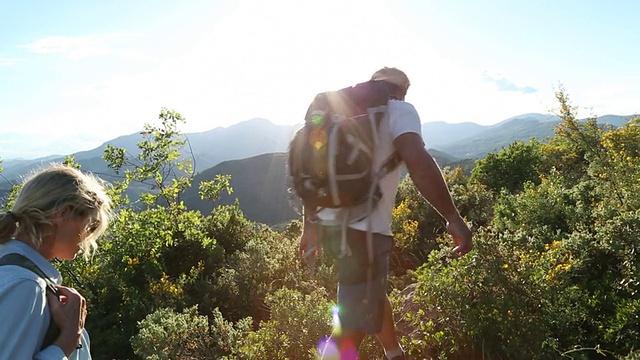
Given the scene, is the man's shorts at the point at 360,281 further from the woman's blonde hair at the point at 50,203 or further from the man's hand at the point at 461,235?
the woman's blonde hair at the point at 50,203

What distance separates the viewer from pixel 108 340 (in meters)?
9.62

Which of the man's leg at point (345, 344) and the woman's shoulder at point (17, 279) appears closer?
the woman's shoulder at point (17, 279)

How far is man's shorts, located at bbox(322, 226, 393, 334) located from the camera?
2.72 metres

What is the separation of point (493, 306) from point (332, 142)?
87.2 inches

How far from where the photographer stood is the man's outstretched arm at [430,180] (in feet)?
8.07

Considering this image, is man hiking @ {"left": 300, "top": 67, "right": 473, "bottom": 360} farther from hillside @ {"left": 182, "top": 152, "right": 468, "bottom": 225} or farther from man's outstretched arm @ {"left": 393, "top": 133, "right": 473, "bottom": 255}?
hillside @ {"left": 182, "top": 152, "right": 468, "bottom": 225}

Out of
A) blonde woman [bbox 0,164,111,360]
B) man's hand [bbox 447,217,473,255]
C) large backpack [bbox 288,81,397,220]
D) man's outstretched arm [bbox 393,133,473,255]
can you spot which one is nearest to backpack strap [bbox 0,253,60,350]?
blonde woman [bbox 0,164,111,360]

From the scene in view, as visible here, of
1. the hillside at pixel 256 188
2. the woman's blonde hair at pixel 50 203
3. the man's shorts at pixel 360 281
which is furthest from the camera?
the hillside at pixel 256 188

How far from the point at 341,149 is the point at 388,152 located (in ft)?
1.01

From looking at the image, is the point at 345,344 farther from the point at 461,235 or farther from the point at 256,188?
the point at 256,188

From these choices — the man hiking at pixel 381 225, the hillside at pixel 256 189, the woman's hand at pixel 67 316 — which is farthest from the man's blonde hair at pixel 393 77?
the hillside at pixel 256 189

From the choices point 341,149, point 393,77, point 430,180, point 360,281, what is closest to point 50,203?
point 341,149

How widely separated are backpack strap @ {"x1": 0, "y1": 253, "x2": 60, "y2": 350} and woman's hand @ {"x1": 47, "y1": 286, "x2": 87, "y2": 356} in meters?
0.02

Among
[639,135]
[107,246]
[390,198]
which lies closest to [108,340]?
[107,246]
